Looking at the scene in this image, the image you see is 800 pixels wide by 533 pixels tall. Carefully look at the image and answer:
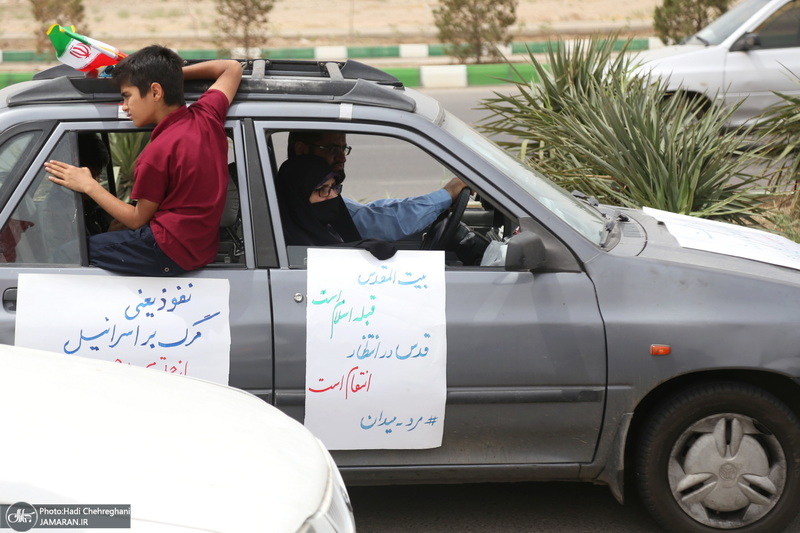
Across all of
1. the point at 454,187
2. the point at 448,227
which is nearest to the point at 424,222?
the point at 454,187

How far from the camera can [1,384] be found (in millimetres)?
2736

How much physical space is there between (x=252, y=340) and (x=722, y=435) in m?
1.71

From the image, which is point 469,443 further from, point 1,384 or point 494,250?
point 1,384

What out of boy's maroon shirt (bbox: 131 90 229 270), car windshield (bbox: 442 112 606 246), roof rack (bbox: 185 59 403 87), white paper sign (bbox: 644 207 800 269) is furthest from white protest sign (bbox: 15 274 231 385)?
white paper sign (bbox: 644 207 800 269)

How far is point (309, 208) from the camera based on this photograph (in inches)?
160

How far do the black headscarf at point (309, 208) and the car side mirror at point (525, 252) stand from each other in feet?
2.58

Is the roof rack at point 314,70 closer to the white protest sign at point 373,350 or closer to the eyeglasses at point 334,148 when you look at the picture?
the eyeglasses at point 334,148

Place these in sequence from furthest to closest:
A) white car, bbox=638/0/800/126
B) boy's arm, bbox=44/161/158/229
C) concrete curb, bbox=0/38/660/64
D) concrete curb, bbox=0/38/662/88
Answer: concrete curb, bbox=0/38/660/64 → concrete curb, bbox=0/38/662/88 → white car, bbox=638/0/800/126 → boy's arm, bbox=44/161/158/229

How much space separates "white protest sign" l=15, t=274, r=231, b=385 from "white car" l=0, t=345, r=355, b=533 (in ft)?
1.44

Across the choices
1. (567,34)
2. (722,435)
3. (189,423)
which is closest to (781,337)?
(722,435)

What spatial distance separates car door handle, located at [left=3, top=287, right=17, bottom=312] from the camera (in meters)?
3.60

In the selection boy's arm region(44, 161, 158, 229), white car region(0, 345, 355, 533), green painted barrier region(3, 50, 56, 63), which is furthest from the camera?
green painted barrier region(3, 50, 56, 63)

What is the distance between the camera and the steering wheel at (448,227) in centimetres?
414

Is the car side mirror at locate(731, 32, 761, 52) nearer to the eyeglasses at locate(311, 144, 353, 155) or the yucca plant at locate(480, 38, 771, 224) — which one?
the yucca plant at locate(480, 38, 771, 224)
